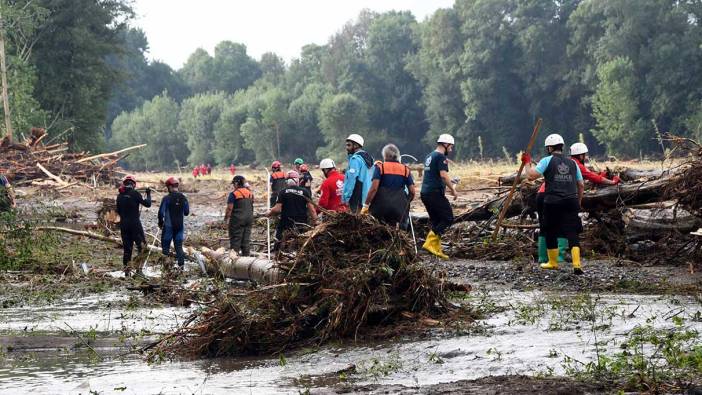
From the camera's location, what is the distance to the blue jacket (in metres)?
14.6

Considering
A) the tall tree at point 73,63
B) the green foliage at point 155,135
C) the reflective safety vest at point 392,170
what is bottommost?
the green foliage at point 155,135

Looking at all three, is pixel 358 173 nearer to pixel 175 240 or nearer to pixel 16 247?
pixel 175 240

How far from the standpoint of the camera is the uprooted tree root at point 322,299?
32.8 ft

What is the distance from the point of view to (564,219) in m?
13.7

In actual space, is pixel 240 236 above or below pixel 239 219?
below

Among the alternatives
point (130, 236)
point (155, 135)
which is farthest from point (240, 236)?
point (155, 135)

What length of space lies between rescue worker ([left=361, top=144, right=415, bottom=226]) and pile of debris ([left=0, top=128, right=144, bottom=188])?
84.2 feet

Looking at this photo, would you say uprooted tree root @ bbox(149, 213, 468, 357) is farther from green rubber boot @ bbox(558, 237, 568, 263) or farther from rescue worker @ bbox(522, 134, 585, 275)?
green rubber boot @ bbox(558, 237, 568, 263)

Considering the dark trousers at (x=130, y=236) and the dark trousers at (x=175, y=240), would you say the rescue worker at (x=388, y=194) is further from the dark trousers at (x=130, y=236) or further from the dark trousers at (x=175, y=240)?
the dark trousers at (x=130, y=236)

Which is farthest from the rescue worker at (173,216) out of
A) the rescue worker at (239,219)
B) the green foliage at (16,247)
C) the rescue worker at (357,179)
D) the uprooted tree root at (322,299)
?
the uprooted tree root at (322,299)

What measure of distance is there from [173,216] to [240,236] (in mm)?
1129

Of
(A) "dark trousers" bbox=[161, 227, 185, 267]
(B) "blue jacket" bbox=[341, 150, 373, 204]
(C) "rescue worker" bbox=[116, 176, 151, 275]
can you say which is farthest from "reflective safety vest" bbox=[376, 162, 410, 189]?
(C) "rescue worker" bbox=[116, 176, 151, 275]

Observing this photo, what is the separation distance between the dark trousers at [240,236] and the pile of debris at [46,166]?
21.2 metres

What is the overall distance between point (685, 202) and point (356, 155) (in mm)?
4344
